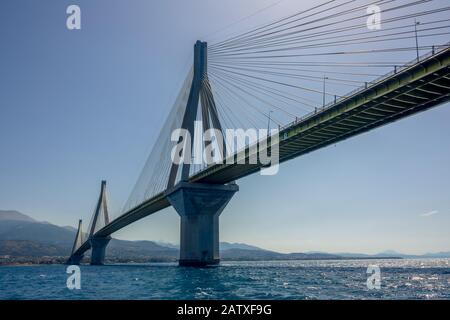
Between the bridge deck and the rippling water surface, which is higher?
the bridge deck

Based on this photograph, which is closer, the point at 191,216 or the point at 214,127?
the point at 214,127

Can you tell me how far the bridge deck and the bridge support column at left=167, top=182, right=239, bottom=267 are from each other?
27.9 ft

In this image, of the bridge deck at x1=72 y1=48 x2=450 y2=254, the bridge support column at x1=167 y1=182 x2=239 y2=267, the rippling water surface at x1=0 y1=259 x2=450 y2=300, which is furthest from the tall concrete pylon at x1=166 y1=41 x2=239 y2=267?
the rippling water surface at x1=0 y1=259 x2=450 y2=300

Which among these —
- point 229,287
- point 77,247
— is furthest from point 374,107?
point 77,247

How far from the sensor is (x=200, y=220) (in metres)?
60.8

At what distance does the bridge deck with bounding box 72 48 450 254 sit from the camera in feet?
95.6

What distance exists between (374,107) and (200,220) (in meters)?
33.6

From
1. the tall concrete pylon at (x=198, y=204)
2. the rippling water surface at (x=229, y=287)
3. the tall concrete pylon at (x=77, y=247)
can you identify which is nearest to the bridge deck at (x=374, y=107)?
the tall concrete pylon at (x=198, y=204)

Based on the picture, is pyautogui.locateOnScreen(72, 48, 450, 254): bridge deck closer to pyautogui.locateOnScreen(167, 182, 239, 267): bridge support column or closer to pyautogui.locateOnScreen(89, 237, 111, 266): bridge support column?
pyautogui.locateOnScreen(167, 182, 239, 267): bridge support column
